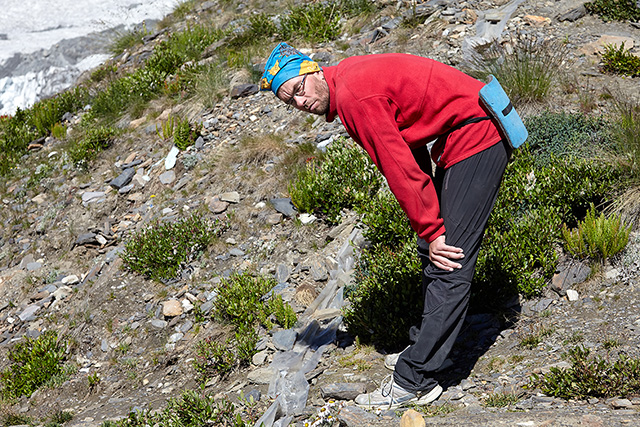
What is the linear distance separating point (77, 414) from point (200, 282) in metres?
1.99

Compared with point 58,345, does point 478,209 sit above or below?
above

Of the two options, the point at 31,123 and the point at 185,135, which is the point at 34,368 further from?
the point at 31,123

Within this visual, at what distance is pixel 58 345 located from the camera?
22.7 ft

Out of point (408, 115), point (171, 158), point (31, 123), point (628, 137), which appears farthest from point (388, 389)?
point (31, 123)

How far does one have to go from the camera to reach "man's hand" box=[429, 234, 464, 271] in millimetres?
3230

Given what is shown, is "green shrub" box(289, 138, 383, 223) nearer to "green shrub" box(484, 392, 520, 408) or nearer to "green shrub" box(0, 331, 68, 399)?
"green shrub" box(484, 392, 520, 408)

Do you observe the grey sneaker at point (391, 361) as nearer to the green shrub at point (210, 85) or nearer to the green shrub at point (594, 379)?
the green shrub at point (594, 379)

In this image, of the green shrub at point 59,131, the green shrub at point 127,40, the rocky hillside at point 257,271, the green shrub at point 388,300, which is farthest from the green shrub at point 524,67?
the green shrub at point 127,40

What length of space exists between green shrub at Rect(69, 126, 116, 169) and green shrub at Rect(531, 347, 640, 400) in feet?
31.1

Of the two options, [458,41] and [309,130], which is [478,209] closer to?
[309,130]

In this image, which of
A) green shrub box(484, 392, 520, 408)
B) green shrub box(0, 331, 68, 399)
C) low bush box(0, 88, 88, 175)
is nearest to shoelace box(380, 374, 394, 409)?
green shrub box(484, 392, 520, 408)

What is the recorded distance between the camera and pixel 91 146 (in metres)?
10.7

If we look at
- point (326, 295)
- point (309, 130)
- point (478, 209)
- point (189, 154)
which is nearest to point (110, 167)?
point (189, 154)

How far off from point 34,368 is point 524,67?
7.20m
